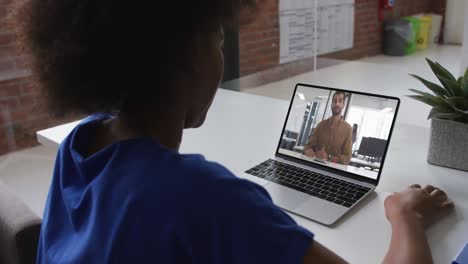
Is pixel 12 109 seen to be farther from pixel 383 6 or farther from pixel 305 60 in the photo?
pixel 383 6

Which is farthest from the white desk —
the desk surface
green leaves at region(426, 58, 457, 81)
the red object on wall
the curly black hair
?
the red object on wall

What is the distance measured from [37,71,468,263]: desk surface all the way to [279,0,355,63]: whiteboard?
1.33 metres

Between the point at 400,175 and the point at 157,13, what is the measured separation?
81cm

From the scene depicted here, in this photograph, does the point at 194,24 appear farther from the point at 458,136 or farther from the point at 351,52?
the point at 351,52

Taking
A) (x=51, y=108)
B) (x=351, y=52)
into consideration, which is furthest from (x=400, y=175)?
(x=351, y=52)

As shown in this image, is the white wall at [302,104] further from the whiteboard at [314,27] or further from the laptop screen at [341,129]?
the whiteboard at [314,27]

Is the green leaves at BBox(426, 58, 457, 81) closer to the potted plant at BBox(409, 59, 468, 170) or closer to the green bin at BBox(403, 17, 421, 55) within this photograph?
the potted plant at BBox(409, 59, 468, 170)

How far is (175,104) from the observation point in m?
0.65

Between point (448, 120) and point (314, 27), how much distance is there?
7.37ft

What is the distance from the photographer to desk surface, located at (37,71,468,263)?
86cm

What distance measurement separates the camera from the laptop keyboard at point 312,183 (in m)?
1.02

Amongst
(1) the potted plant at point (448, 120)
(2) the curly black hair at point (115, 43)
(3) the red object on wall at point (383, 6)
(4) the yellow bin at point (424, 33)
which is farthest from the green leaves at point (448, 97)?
(3) the red object on wall at point (383, 6)

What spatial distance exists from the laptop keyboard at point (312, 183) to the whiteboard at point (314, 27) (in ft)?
6.98

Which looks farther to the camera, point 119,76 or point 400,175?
point 400,175
